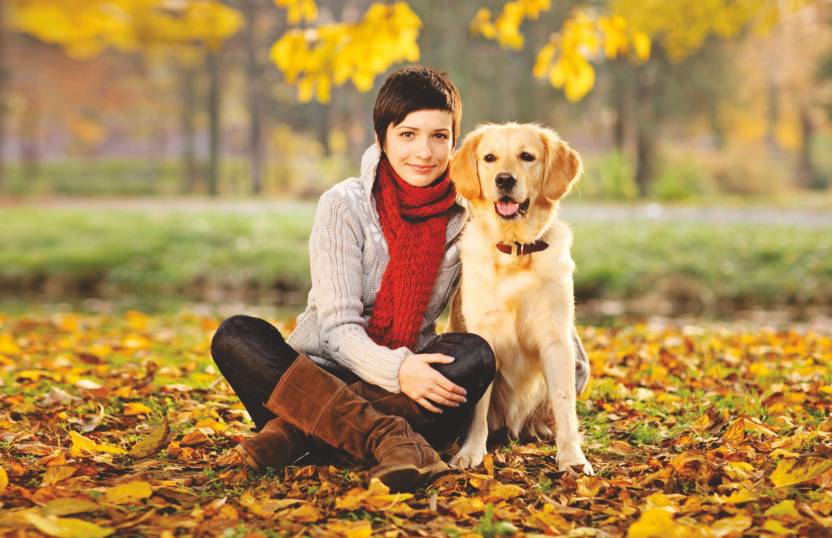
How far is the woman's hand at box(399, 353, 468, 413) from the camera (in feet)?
9.71

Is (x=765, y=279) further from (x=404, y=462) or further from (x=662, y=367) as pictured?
(x=404, y=462)

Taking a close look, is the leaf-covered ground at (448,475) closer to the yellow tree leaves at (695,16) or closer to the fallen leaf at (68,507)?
the fallen leaf at (68,507)

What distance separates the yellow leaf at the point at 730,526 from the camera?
7.60 feet

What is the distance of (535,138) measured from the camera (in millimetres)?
3262

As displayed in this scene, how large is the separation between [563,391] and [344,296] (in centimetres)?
85

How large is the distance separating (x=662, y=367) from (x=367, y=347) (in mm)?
2198

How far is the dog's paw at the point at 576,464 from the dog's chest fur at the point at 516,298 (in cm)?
40

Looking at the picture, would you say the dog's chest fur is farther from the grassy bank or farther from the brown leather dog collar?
the grassy bank

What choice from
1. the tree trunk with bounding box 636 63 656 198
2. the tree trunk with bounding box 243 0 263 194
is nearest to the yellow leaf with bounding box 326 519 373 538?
the tree trunk with bounding box 636 63 656 198

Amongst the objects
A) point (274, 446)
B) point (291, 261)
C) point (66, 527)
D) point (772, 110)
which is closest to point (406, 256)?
point (274, 446)

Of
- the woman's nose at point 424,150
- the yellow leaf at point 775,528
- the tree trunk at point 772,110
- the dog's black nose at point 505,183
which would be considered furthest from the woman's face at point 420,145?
the tree trunk at point 772,110

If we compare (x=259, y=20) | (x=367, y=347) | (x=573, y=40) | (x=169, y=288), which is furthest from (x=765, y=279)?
(x=259, y=20)

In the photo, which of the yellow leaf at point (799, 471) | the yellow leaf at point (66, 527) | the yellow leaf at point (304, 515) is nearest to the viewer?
the yellow leaf at point (66, 527)

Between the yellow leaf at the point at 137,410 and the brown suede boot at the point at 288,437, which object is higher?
the brown suede boot at the point at 288,437
